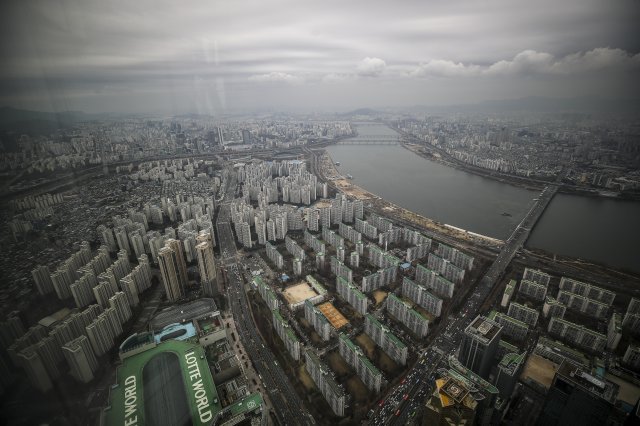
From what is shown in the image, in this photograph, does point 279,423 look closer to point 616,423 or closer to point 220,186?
point 616,423

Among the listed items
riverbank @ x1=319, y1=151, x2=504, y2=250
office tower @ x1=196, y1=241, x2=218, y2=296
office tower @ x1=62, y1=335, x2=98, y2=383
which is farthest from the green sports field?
riverbank @ x1=319, y1=151, x2=504, y2=250

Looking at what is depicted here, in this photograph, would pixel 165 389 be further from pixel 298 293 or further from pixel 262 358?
pixel 298 293

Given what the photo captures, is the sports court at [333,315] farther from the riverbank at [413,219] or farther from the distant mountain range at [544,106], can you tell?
the distant mountain range at [544,106]

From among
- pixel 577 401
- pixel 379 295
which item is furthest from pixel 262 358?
pixel 577 401

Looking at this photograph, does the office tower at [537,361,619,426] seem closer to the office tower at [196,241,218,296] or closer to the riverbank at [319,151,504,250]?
the riverbank at [319,151,504,250]

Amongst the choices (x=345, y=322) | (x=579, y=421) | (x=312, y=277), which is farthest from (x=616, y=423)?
(x=312, y=277)
